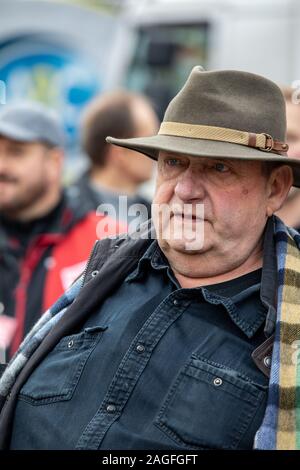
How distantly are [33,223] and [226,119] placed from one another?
2.24m

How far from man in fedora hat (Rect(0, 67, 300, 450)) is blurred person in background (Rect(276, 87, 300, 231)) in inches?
36.7

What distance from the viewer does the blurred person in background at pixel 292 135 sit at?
350cm

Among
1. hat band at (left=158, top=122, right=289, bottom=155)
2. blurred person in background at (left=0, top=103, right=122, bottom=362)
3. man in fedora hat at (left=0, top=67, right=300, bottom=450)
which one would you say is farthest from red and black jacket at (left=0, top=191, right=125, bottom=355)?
hat band at (left=158, top=122, right=289, bottom=155)

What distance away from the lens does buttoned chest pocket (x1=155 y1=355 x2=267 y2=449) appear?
219cm

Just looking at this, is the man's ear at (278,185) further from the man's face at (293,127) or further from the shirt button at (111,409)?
the man's face at (293,127)

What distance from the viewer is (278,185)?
2.62 meters

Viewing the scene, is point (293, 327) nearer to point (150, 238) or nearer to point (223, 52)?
point (150, 238)

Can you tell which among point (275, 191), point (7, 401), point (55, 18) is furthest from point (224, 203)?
point (55, 18)

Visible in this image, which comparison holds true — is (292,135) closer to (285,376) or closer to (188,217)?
(188,217)

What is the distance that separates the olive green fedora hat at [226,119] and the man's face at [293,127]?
98cm

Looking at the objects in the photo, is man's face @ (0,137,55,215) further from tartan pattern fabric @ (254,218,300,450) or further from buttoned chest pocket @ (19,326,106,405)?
tartan pattern fabric @ (254,218,300,450)

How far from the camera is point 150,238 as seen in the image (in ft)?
9.08

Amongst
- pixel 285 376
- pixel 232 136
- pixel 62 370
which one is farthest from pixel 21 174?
pixel 285 376

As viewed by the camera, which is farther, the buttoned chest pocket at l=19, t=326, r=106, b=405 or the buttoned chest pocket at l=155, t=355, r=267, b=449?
the buttoned chest pocket at l=19, t=326, r=106, b=405
